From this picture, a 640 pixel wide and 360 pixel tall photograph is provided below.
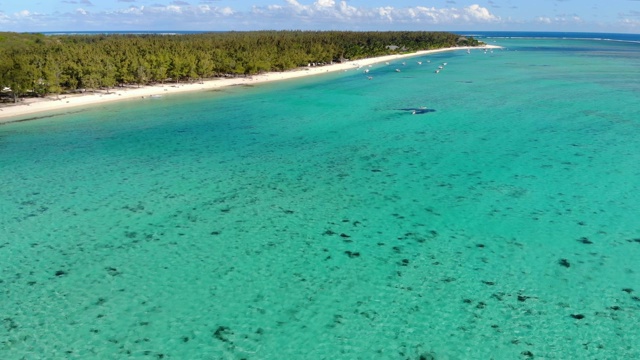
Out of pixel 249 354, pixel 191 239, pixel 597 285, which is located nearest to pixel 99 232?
pixel 191 239

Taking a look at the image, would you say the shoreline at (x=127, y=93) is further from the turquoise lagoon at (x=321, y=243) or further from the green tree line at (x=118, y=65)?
the turquoise lagoon at (x=321, y=243)

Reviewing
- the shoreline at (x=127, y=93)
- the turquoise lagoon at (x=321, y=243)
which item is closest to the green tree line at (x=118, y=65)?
the shoreline at (x=127, y=93)

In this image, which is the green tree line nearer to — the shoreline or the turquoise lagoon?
the shoreline

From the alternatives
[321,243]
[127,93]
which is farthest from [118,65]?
[321,243]

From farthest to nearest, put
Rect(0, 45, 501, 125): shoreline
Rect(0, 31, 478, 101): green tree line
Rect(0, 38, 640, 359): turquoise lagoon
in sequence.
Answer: Rect(0, 31, 478, 101): green tree line < Rect(0, 45, 501, 125): shoreline < Rect(0, 38, 640, 359): turquoise lagoon

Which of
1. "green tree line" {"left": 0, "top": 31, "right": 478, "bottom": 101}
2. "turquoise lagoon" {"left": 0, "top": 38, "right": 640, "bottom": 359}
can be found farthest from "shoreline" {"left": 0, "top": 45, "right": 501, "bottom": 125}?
"turquoise lagoon" {"left": 0, "top": 38, "right": 640, "bottom": 359}

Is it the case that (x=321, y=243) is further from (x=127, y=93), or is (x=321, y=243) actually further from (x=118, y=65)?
(x=118, y=65)

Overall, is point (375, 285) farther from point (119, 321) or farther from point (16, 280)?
point (16, 280)

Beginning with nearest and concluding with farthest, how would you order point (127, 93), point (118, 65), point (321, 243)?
point (321, 243) → point (127, 93) → point (118, 65)
